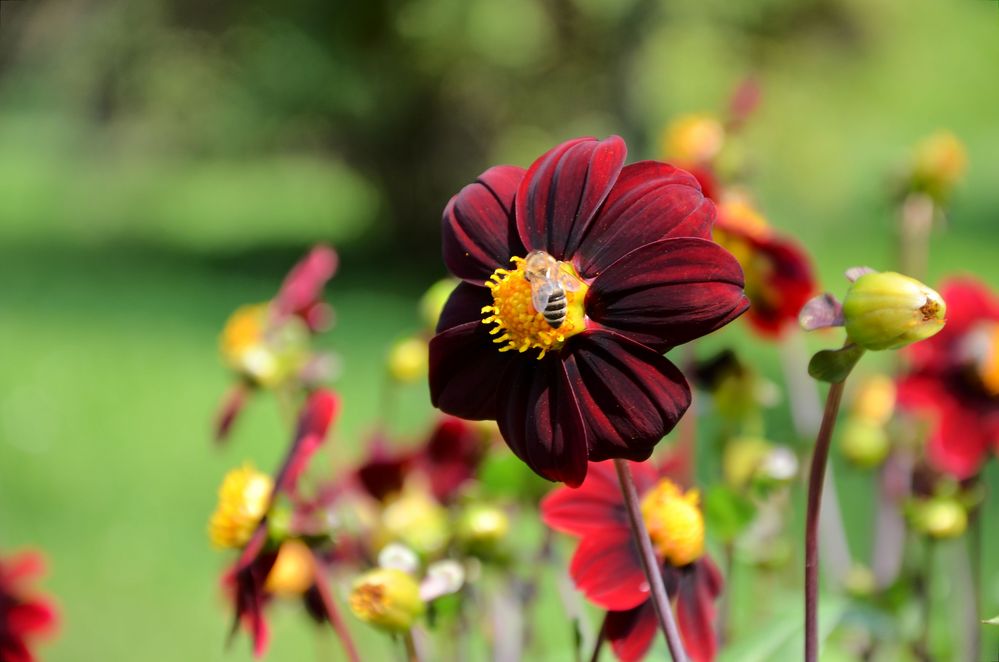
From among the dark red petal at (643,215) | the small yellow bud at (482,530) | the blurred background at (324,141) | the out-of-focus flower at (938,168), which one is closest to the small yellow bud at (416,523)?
the small yellow bud at (482,530)

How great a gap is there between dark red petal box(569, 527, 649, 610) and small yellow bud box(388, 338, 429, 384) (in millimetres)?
289

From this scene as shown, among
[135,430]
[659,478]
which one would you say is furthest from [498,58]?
[659,478]

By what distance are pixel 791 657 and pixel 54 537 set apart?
8.92ft

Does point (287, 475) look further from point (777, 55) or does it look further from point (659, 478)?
point (777, 55)

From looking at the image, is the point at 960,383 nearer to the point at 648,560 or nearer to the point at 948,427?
the point at 948,427

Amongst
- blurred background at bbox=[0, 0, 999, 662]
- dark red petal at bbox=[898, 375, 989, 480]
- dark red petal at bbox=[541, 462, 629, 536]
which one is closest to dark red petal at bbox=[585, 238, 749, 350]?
dark red petal at bbox=[541, 462, 629, 536]

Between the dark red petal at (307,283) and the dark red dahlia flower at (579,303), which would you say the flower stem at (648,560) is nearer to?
the dark red dahlia flower at (579,303)

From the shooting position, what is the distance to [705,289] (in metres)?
0.48

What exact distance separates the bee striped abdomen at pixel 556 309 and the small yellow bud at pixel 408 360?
0.36 metres

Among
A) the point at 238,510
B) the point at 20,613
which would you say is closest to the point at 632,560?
the point at 238,510

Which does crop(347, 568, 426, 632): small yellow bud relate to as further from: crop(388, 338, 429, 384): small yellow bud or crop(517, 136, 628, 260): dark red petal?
crop(388, 338, 429, 384): small yellow bud

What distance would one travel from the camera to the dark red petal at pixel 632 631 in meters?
0.57

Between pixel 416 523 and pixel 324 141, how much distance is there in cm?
781

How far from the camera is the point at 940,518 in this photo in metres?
0.73
